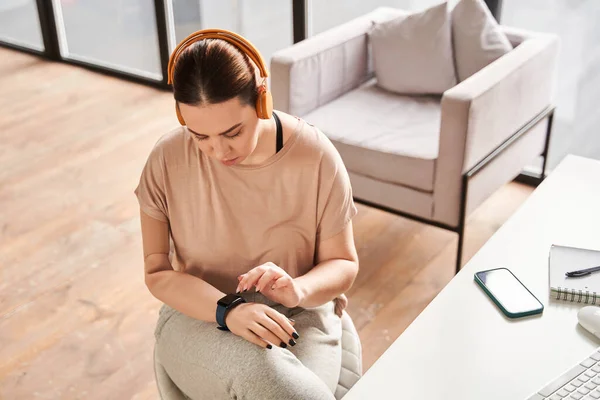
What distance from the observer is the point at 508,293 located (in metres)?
1.32

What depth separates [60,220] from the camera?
302cm

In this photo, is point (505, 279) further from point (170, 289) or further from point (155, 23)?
point (155, 23)

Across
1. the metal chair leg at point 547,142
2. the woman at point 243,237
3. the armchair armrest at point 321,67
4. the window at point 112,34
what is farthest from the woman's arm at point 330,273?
the window at point 112,34

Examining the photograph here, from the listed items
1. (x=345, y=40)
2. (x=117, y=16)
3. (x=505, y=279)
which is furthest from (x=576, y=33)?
(x=117, y=16)

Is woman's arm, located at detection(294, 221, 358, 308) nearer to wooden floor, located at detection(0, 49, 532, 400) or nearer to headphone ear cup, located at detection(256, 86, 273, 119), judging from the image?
headphone ear cup, located at detection(256, 86, 273, 119)

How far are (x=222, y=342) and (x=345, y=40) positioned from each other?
1787 millimetres

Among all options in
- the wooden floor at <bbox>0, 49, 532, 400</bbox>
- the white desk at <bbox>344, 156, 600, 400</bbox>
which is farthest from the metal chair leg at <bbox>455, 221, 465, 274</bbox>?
the white desk at <bbox>344, 156, 600, 400</bbox>

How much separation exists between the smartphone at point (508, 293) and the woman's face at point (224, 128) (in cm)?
49

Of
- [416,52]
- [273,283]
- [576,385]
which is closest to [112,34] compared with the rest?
[416,52]

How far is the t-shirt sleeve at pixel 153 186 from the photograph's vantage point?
1459 mm

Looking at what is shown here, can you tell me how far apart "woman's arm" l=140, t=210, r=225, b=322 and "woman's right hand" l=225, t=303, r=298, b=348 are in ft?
0.24

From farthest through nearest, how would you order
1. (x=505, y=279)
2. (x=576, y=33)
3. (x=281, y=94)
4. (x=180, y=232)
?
(x=576, y=33)
(x=281, y=94)
(x=180, y=232)
(x=505, y=279)

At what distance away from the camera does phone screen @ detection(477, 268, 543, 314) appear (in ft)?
4.21

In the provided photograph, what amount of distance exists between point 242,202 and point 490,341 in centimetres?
55
